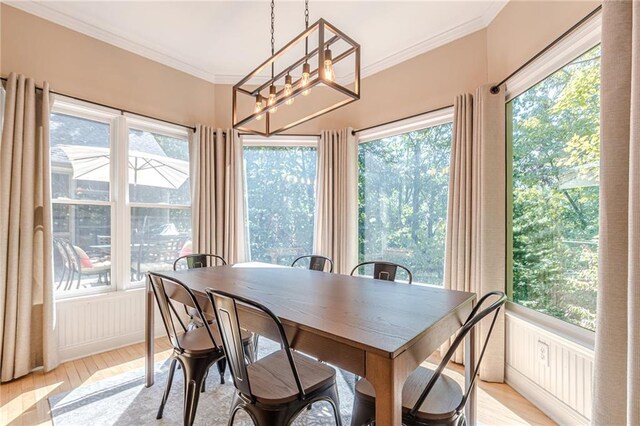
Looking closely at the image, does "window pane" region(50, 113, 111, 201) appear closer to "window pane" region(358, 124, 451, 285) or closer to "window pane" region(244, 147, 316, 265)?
"window pane" region(244, 147, 316, 265)

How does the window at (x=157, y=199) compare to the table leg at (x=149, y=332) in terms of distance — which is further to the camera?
the window at (x=157, y=199)

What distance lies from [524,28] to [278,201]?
2898 millimetres

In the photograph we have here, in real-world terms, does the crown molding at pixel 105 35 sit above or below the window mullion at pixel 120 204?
above

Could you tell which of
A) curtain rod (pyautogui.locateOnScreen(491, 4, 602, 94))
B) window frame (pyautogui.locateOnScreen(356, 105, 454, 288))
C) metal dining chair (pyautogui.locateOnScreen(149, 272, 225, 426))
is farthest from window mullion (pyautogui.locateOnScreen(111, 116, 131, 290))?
curtain rod (pyautogui.locateOnScreen(491, 4, 602, 94))

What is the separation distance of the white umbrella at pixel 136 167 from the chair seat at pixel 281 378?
99.9 inches

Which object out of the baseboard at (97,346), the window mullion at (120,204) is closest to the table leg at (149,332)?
the baseboard at (97,346)

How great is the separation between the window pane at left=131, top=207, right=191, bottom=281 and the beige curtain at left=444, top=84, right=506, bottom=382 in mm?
2912

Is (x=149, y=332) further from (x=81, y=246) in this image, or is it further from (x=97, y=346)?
(x=81, y=246)

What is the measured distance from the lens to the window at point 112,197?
104 inches

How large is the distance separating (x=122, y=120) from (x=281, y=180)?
70.6 inches

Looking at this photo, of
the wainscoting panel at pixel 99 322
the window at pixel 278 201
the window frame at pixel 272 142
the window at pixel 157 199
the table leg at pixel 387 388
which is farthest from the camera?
the window at pixel 278 201

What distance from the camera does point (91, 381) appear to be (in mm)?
2260

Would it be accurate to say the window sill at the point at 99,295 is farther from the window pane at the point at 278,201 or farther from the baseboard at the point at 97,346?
the window pane at the point at 278,201

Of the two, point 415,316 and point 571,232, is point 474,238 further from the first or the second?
point 415,316
